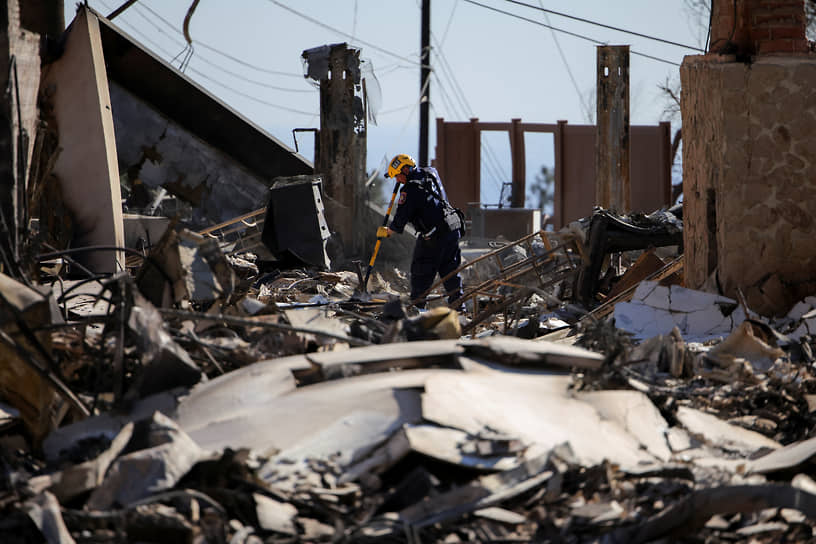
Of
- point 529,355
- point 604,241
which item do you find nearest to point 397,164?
point 604,241

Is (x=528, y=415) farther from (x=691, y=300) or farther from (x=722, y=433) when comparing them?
(x=691, y=300)

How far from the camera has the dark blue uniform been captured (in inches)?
336

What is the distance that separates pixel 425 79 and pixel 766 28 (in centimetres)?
1506

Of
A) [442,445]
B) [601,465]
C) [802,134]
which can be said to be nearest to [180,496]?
[442,445]

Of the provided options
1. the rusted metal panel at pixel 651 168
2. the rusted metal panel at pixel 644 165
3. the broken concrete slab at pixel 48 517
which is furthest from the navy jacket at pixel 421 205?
the rusted metal panel at pixel 651 168

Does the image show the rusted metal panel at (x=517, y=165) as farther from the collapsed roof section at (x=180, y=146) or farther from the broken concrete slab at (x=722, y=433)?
the broken concrete slab at (x=722, y=433)

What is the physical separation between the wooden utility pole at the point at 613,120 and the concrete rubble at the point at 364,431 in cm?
710

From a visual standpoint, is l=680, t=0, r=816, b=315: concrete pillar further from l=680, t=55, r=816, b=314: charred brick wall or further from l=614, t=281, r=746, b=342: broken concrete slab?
l=614, t=281, r=746, b=342: broken concrete slab

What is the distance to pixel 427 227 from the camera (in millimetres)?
8586

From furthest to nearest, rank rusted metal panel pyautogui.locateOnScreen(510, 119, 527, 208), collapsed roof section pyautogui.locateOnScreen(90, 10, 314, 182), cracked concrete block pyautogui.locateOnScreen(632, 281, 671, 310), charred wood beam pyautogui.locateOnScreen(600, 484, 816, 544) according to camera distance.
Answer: rusted metal panel pyautogui.locateOnScreen(510, 119, 527, 208), collapsed roof section pyautogui.locateOnScreen(90, 10, 314, 182), cracked concrete block pyautogui.locateOnScreen(632, 281, 671, 310), charred wood beam pyautogui.locateOnScreen(600, 484, 816, 544)

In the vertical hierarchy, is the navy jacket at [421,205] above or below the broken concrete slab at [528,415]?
above

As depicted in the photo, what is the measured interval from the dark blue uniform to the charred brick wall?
330 cm

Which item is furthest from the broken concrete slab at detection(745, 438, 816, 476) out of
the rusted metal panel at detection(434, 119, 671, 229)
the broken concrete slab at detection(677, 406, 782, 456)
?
the rusted metal panel at detection(434, 119, 671, 229)

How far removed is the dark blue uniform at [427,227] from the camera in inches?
336
